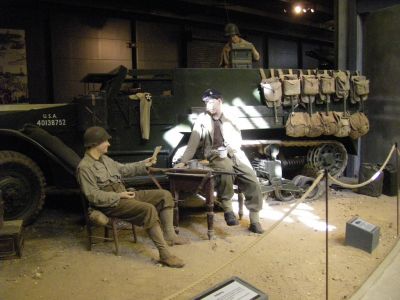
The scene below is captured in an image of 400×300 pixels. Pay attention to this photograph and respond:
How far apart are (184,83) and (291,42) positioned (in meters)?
8.95

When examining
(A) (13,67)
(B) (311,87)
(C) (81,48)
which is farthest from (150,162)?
(C) (81,48)

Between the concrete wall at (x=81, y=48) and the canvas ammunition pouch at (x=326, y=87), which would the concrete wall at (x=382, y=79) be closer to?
the canvas ammunition pouch at (x=326, y=87)

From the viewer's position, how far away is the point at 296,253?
4277 millimetres

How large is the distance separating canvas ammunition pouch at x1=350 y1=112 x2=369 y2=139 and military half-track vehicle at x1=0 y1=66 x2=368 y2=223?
9.9 inches

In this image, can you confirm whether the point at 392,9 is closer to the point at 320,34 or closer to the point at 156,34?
the point at 156,34

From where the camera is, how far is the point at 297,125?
621 cm

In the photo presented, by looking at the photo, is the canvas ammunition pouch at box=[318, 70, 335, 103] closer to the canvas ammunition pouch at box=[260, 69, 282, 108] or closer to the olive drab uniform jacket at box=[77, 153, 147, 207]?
the canvas ammunition pouch at box=[260, 69, 282, 108]

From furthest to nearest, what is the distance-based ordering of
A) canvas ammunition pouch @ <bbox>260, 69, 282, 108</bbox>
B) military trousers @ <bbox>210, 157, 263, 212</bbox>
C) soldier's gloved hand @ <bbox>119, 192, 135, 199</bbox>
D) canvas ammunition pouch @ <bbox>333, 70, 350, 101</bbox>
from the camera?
canvas ammunition pouch @ <bbox>333, 70, 350, 101</bbox> → canvas ammunition pouch @ <bbox>260, 69, 282, 108</bbox> → military trousers @ <bbox>210, 157, 263, 212</bbox> → soldier's gloved hand @ <bbox>119, 192, 135, 199</bbox>

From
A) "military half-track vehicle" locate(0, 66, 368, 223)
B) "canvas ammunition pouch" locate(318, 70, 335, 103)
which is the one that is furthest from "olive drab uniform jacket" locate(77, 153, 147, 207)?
"canvas ammunition pouch" locate(318, 70, 335, 103)

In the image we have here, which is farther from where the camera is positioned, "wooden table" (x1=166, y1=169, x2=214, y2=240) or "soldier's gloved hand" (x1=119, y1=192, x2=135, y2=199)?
"wooden table" (x1=166, y1=169, x2=214, y2=240)

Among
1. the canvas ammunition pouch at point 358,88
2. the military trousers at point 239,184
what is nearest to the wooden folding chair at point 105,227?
the military trousers at point 239,184

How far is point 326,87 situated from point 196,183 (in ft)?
9.81

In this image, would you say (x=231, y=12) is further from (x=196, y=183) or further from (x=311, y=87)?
(x=196, y=183)

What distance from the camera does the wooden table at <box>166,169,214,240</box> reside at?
4520 millimetres
